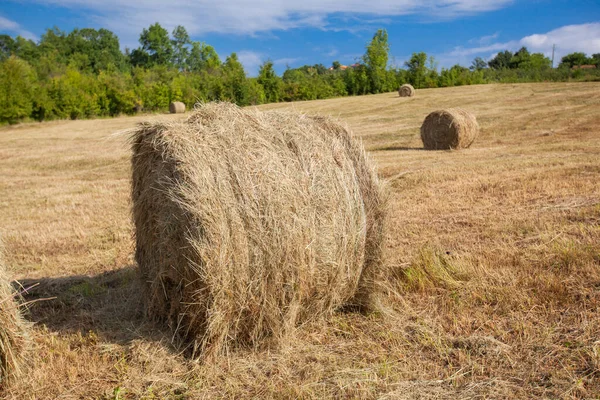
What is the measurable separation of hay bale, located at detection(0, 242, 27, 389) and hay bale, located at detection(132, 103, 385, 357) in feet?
3.54

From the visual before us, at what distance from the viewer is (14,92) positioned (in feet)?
119

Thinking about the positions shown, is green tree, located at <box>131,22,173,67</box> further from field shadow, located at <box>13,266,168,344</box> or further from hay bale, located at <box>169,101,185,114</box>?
field shadow, located at <box>13,266,168,344</box>

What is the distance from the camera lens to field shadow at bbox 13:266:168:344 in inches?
174

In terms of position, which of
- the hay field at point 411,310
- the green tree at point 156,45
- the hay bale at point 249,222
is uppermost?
the green tree at point 156,45

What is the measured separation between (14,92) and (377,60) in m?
38.1

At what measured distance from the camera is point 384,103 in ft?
116

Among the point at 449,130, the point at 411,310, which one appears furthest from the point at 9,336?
the point at 449,130

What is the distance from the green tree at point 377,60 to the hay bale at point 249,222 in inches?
2010

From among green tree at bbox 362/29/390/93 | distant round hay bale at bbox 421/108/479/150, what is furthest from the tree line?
distant round hay bale at bbox 421/108/479/150

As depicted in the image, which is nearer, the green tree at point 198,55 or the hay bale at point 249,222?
the hay bale at point 249,222

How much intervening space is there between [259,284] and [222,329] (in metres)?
0.45

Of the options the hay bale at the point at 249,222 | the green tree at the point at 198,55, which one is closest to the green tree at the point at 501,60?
the green tree at the point at 198,55

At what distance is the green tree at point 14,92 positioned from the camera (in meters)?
35.7

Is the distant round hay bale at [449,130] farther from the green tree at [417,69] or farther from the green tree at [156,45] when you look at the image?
A: the green tree at [156,45]
